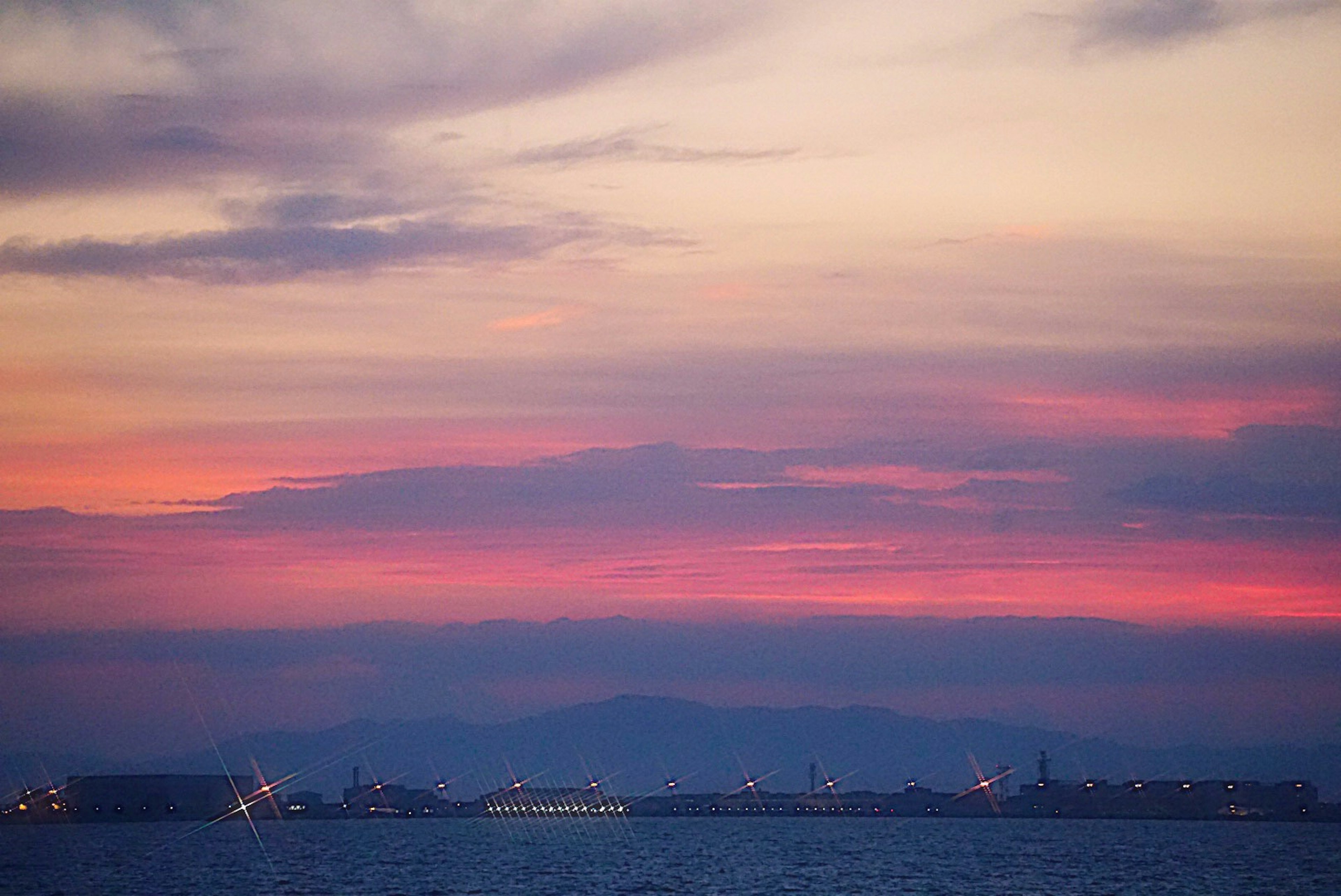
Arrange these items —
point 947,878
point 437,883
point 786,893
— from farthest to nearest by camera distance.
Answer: point 947,878 → point 437,883 → point 786,893

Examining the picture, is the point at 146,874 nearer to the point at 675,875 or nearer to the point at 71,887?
the point at 71,887

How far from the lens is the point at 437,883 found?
17838 cm

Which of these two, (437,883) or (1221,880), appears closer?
(437,883)

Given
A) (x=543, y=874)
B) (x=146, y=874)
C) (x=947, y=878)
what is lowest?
(x=947, y=878)

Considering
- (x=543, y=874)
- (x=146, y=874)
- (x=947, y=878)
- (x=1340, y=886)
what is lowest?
(x=1340, y=886)

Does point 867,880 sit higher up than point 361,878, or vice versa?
point 361,878

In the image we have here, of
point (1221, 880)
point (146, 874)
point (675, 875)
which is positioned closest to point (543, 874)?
point (675, 875)

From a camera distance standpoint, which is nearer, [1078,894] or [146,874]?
[1078,894]

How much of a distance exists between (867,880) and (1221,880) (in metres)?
43.1

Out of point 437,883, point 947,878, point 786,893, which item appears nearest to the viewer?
point 786,893

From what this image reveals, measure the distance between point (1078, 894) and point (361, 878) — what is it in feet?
256

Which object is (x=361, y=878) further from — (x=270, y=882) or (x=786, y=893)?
(x=786, y=893)

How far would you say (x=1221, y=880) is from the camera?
19388 cm

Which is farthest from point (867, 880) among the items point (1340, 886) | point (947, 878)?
point (1340, 886)
